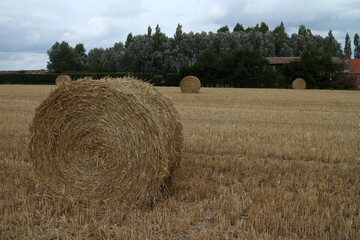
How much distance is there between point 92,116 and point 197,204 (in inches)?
65.6

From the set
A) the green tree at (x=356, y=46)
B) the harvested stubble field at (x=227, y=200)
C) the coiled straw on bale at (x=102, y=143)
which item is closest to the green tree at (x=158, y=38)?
the harvested stubble field at (x=227, y=200)

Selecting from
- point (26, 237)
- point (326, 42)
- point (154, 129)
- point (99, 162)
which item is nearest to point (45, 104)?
point (99, 162)

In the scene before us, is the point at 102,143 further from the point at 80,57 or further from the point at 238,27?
the point at 80,57

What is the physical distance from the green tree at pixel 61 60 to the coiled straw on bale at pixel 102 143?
2984 inches

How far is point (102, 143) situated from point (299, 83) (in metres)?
36.5

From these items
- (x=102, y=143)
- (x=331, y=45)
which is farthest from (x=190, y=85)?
(x=331, y=45)

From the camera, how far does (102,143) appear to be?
4.41 metres

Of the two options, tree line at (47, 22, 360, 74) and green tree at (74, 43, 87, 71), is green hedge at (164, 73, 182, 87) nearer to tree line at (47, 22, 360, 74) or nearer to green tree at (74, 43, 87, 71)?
tree line at (47, 22, 360, 74)

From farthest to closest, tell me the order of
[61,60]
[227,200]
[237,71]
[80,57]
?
1. [80,57]
2. [61,60]
3. [237,71]
4. [227,200]

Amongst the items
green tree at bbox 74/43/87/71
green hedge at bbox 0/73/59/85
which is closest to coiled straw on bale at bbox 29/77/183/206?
green hedge at bbox 0/73/59/85

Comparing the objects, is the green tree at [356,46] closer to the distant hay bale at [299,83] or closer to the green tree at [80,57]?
the distant hay bale at [299,83]

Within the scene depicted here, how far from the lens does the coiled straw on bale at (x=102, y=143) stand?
425 centimetres

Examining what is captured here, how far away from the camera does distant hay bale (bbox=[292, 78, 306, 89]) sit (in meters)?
37.8

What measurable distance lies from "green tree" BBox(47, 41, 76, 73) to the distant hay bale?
174ft
